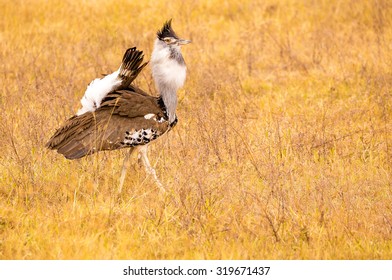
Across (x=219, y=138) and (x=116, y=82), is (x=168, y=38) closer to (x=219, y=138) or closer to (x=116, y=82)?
(x=116, y=82)

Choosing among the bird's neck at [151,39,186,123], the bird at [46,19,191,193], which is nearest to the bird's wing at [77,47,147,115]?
the bird at [46,19,191,193]

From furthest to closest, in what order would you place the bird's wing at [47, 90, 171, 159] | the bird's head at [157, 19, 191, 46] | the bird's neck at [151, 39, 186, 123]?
the bird's head at [157, 19, 191, 46] → the bird's neck at [151, 39, 186, 123] → the bird's wing at [47, 90, 171, 159]

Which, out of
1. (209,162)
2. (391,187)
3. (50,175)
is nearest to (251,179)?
(209,162)

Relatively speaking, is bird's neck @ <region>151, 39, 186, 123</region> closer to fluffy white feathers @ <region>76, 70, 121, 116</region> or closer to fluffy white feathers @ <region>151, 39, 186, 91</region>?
fluffy white feathers @ <region>151, 39, 186, 91</region>

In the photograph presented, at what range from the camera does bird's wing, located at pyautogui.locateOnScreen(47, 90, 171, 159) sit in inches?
210

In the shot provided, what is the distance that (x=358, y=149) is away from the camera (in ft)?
21.3

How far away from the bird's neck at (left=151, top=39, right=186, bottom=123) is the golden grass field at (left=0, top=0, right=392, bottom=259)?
19.3 inches

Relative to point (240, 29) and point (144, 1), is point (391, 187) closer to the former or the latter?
point (240, 29)

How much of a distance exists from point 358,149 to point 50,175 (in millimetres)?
2648

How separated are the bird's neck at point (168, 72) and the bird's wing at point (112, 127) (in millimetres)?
193

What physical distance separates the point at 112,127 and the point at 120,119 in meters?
0.10

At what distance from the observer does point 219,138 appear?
6438mm

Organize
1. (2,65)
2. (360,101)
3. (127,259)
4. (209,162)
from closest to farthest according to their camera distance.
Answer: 1. (127,259)
2. (209,162)
3. (360,101)
4. (2,65)

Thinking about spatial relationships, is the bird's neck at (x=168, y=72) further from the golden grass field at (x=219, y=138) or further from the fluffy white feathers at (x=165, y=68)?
the golden grass field at (x=219, y=138)
